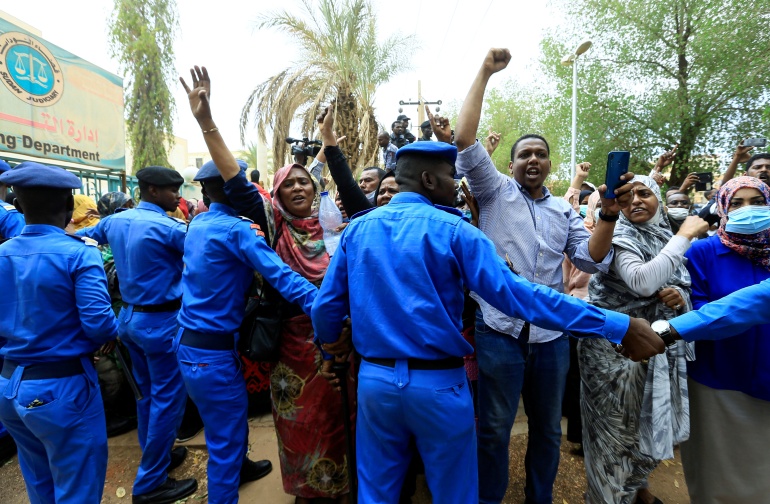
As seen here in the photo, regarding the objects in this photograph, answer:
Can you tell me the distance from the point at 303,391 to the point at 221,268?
3.03 ft

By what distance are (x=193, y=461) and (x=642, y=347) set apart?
11.8 feet

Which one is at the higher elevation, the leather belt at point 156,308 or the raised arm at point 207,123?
the raised arm at point 207,123

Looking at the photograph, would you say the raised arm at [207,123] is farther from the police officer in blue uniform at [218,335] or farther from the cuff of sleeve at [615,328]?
the cuff of sleeve at [615,328]

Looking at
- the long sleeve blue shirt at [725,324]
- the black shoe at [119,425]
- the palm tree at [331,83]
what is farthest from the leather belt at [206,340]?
the palm tree at [331,83]

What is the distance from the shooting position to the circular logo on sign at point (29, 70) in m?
9.16

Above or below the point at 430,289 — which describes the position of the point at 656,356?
below

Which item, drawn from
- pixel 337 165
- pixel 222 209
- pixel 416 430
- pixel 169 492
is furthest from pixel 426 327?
pixel 169 492

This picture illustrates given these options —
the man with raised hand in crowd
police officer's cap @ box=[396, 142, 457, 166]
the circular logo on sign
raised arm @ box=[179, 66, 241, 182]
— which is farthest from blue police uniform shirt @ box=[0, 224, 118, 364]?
the circular logo on sign

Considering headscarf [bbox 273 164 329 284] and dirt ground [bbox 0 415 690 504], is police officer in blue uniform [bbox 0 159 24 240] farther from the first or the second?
headscarf [bbox 273 164 329 284]

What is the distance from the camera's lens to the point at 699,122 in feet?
38.7

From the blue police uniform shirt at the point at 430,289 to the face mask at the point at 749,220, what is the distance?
39.3 inches

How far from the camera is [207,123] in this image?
8.53ft

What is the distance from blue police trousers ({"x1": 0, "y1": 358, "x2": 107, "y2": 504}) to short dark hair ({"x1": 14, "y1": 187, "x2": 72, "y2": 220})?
83 cm

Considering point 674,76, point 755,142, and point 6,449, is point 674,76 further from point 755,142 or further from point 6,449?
point 6,449
